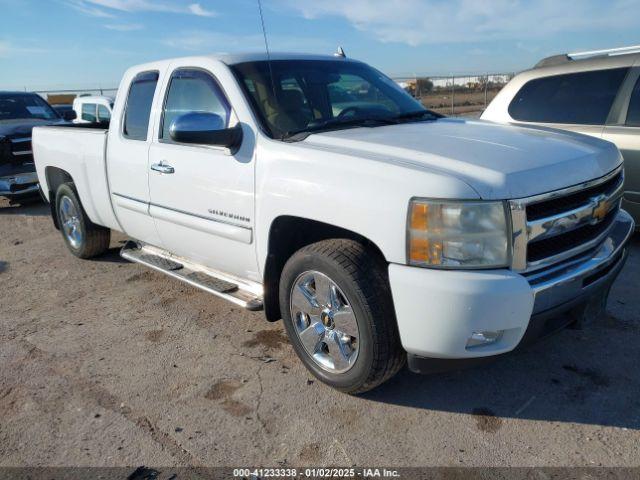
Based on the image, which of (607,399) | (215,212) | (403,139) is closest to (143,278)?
(215,212)

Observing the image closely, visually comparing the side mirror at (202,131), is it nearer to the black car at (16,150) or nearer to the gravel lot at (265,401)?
the gravel lot at (265,401)

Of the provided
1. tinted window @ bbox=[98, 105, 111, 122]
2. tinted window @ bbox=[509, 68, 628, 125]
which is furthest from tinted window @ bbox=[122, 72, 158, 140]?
tinted window @ bbox=[98, 105, 111, 122]

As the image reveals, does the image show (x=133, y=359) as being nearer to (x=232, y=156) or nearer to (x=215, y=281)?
(x=215, y=281)

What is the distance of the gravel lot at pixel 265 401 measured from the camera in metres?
2.59

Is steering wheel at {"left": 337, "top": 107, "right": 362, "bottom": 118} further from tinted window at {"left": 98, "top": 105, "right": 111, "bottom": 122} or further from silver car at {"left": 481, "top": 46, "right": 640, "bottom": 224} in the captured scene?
tinted window at {"left": 98, "top": 105, "right": 111, "bottom": 122}

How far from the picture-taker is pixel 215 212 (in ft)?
11.5

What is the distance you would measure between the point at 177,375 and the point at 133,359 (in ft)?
1.35

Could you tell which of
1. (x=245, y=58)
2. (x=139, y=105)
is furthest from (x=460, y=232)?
(x=139, y=105)

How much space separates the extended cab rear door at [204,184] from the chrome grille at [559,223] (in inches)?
60.4

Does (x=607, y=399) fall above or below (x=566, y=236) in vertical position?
below

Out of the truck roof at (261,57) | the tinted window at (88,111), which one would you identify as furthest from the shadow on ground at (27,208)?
the truck roof at (261,57)

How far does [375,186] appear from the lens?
254 cm

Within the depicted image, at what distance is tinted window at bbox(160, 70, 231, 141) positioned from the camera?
358 centimetres

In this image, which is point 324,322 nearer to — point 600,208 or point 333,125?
point 333,125
